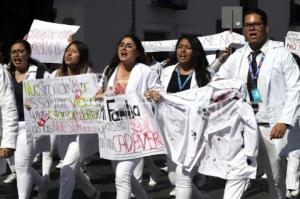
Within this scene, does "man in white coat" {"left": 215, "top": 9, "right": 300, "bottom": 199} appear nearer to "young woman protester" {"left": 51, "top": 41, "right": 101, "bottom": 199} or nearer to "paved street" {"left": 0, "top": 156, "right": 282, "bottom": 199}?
"young woman protester" {"left": 51, "top": 41, "right": 101, "bottom": 199}

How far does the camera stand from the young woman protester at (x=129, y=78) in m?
6.03

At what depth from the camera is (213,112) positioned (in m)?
5.76

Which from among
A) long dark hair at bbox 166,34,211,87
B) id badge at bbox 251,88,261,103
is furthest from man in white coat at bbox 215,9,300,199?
long dark hair at bbox 166,34,211,87

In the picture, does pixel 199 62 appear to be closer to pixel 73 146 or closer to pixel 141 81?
pixel 141 81

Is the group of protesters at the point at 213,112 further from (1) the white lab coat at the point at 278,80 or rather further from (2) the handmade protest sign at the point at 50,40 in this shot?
(2) the handmade protest sign at the point at 50,40

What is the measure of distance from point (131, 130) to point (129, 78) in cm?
47

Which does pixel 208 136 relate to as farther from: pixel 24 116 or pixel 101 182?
pixel 101 182

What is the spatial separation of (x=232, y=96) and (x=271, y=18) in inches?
844

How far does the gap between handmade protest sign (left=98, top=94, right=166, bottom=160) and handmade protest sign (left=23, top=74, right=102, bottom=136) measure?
0.41m

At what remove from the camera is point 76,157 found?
6.48m

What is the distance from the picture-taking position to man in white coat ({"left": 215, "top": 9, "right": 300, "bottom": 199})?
5.83 m

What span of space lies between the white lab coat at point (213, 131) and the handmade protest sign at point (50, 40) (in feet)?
13.0

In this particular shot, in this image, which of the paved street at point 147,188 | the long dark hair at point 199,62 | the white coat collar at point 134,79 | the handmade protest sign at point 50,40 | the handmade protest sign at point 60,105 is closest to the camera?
the long dark hair at point 199,62

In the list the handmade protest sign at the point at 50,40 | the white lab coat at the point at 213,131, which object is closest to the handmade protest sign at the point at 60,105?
the white lab coat at the point at 213,131
